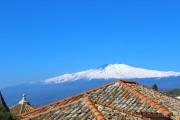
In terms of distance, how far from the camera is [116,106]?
21.0 meters

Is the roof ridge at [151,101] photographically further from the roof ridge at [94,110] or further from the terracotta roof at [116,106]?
the roof ridge at [94,110]

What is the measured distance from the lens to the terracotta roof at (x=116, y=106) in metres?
17.7

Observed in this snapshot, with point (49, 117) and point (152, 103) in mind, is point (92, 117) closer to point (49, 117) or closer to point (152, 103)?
point (49, 117)

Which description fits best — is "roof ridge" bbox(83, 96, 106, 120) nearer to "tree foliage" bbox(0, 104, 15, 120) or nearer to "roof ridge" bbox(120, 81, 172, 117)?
"tree foliage" bbox(0, 104, 15, 120)

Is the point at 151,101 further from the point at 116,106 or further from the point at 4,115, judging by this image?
the point at 4,115

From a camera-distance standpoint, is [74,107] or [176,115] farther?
[176,115]

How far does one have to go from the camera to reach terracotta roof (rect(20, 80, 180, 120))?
17.7 m

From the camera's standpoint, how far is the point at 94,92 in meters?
23.3

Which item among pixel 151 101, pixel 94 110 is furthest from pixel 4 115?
pixel 151 101

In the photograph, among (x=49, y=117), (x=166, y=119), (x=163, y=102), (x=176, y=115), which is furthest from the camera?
(x=163, y=102)

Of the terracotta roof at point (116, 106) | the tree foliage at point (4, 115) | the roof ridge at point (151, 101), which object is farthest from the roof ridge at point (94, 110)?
the roof ridge at point (151, 101)

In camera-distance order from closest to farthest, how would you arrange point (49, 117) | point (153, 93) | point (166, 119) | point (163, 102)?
point (49, 117) → point (166, 119) → point (163, 102) → point (153, 93)

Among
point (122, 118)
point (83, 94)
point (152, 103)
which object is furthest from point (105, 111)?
point (83, 94)

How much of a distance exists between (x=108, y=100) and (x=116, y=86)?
1782mm
